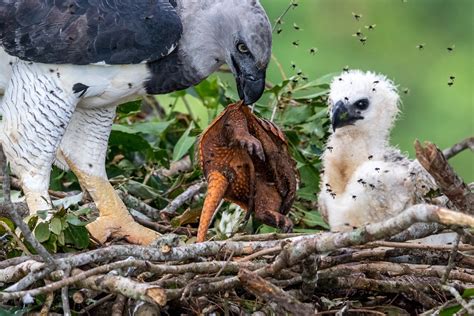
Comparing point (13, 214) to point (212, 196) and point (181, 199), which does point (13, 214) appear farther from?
point (181, 199)

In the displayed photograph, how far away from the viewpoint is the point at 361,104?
624 cm

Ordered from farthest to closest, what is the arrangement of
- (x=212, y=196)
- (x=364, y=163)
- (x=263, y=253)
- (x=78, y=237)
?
(x=364, y=163) → (x=212, y=196) → (x=78, y=237) → (x=263, y=253)

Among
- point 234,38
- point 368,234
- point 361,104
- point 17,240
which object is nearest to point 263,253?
point 368,234

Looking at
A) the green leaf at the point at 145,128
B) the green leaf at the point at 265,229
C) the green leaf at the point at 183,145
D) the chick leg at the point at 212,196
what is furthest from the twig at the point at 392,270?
the green leaf at the point at 145,128

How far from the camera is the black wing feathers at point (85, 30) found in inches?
213

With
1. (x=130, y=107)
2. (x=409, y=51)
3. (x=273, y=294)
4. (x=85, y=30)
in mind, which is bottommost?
(x=409, y=51)

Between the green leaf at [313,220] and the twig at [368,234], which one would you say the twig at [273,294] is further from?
the green leaf at [313,220]

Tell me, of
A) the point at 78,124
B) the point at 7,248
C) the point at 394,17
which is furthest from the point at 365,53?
the point at 7,248

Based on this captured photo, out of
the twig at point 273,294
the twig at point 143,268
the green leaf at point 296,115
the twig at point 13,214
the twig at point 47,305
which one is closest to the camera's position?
the twig at point 273,294

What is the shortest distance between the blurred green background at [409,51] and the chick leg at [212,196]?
5751 millimetres

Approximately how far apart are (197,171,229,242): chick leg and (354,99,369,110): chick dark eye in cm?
107

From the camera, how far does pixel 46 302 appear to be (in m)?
4.64

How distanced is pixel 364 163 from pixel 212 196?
96cm

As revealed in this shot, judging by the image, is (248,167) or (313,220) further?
(313,220)
